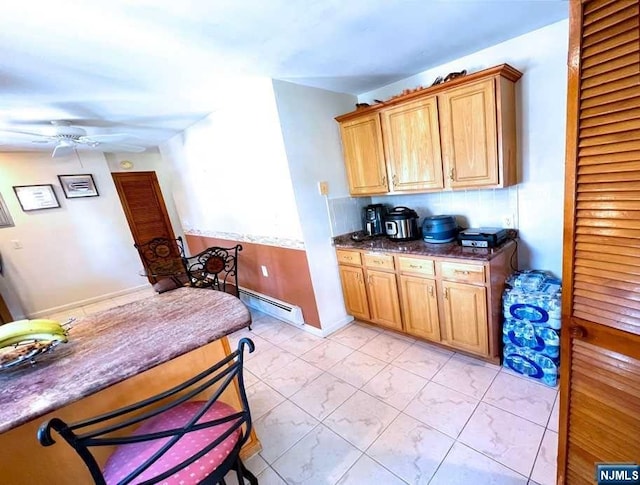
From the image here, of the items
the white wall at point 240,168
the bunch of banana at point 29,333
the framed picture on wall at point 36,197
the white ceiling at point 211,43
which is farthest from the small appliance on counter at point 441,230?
the framed picture on wall at point 36,197

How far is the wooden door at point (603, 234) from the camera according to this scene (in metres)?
0.74

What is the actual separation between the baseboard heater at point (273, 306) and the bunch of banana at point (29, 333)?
191cm

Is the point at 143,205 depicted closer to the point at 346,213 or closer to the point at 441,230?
the point at 346,213

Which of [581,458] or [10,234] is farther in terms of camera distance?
[10,234]

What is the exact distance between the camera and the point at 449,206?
241 cm

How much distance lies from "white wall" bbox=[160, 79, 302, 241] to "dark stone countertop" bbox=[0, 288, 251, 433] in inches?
52.1

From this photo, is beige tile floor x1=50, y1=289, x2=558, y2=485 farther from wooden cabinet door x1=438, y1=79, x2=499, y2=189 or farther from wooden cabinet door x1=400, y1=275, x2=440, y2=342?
wooden cabinet door x1=438, y1=79, x2=499, y2=189

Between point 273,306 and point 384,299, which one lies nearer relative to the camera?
point 384,299

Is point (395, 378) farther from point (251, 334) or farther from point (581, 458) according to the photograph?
point (251, 334)

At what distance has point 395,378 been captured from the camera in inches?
77.1

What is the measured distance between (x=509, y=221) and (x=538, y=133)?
2.07 feet

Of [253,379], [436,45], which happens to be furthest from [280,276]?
[436,45]

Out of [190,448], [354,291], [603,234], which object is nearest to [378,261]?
[354,291]

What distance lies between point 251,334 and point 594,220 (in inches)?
110
